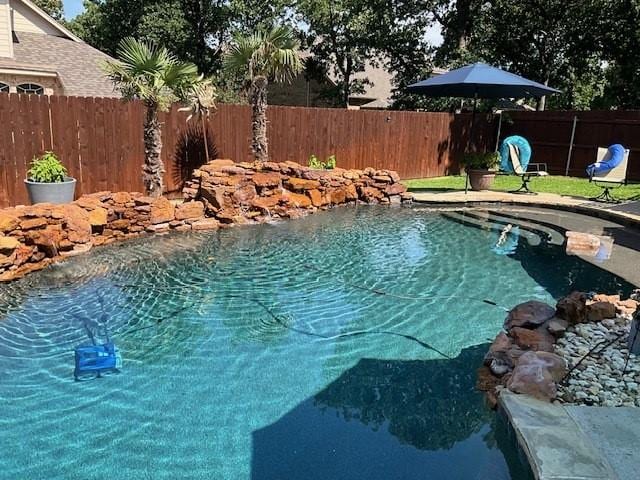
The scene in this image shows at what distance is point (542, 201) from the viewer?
1043 centimetres

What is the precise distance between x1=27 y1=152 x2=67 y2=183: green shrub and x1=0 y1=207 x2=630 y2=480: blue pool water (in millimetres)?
1763

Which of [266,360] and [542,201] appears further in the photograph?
[542,201]

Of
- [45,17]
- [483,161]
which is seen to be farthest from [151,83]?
[45,17]

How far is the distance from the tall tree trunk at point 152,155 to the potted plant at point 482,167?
21.8 ft

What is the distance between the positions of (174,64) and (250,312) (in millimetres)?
5325

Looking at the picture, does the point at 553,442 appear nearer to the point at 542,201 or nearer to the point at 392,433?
the point at 392,433

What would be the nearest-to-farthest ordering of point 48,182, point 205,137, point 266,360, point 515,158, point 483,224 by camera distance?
point 266,360 → point 48,182 → point 483,224 → point 205,137 → point 515,158

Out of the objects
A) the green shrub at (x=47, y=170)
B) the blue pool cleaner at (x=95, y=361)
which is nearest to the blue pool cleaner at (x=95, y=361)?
the blue pool cleaner at (x=95, y=361)

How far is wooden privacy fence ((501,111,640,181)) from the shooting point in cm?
1359

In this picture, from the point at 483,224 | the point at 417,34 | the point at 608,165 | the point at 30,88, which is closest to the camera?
the point at 483,224

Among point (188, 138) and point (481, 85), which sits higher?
point (481, 85)

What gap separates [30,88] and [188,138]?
6787 mm

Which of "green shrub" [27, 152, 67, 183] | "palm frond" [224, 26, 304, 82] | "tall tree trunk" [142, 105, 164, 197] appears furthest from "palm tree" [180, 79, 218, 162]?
"green shrub" [27, 152, 67, 183]

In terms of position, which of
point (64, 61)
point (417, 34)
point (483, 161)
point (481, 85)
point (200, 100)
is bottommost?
point (483, 161)
